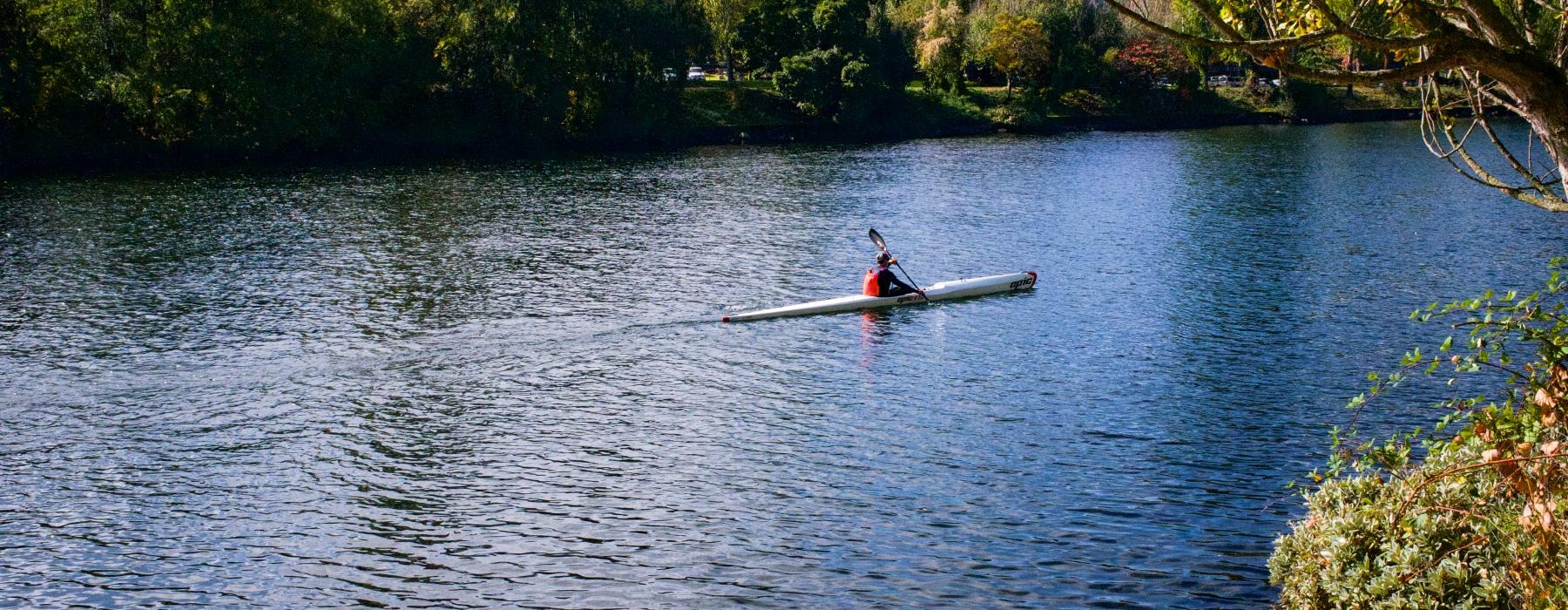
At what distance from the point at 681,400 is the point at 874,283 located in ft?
34.0

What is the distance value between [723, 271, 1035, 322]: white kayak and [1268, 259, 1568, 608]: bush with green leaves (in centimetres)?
2010

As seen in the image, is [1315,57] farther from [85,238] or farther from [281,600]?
[281,600]

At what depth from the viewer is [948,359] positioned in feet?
94.6

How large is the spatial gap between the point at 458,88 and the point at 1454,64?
82963 millimetres

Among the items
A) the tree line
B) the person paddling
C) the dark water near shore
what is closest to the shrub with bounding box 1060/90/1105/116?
the tree line

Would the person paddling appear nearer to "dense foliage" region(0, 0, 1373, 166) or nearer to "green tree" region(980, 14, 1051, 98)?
"dense foliage" region(0, 0, 1373, 166)

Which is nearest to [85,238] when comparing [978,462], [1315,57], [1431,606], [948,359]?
[948,359]

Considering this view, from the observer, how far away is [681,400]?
83.6 feet

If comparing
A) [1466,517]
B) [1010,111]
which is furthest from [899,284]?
[1010,111]

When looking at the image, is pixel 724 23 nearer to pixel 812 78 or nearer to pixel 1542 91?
pixel 812 78

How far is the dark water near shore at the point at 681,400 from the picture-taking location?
17.3m

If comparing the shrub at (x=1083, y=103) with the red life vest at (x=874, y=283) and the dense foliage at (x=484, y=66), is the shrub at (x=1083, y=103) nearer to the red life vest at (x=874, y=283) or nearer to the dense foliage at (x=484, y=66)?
the dense foliage at (x=484, y=66)

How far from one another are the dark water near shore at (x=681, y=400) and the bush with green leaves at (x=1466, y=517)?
3365 millimetres

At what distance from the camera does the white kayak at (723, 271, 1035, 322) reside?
108 ft
